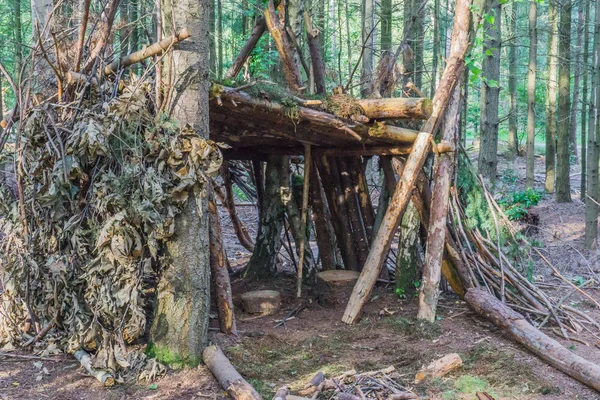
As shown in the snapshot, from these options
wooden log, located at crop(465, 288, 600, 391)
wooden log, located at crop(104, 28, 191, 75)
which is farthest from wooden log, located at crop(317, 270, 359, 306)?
wooden log, located at crop(104, 28, 191, 75)

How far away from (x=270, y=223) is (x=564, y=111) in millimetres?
8474

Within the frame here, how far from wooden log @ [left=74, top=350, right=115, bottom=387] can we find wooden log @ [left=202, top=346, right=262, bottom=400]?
2.77ft

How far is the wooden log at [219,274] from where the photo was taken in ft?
18.3

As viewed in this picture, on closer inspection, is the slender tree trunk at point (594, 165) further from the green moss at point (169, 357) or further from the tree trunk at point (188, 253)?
the green moss at point (169, 357)

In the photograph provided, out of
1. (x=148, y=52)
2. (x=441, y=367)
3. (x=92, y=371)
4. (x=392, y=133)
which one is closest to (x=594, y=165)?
(x=392, y=133)

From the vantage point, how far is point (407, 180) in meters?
6.20

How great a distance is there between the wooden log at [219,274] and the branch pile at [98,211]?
68 centimetres

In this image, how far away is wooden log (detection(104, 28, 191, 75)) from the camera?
4803 mm

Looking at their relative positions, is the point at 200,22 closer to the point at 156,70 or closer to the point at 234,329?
the point at 156,70

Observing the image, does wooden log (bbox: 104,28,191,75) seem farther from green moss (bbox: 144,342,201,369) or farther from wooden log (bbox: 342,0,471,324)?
wooden log (bbox: 342,0,471,324)

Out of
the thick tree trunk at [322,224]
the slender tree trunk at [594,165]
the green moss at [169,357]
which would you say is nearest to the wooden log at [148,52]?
the green moss at [169,357]

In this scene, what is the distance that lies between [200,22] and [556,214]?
1120 cm

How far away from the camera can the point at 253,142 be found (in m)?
7.38

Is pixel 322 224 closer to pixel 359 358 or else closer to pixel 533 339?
pixel 359 358
